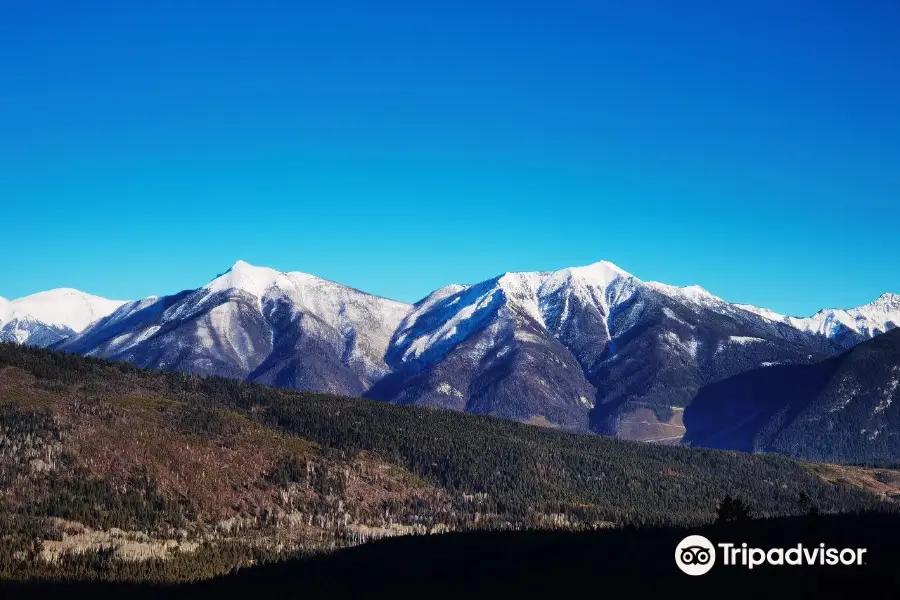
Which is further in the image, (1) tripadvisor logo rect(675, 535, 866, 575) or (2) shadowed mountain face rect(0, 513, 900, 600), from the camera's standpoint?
(1) tripadvisor logo rect(675, 535, 866, 575)

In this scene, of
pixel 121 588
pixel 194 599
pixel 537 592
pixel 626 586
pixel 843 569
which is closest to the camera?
pixel 843 569

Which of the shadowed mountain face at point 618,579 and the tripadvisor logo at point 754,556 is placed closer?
the shadowed mountain face at point 618,579

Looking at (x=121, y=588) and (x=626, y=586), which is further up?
(x=626, y=586)

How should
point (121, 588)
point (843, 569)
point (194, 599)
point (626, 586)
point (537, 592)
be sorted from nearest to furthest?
point (843, 569), point (626, 586), point (537, 592), point (194, 599), point (121, 588)

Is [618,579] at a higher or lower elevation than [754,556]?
lower

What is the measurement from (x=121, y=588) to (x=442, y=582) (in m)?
64.8

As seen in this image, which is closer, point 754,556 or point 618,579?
point 754,556

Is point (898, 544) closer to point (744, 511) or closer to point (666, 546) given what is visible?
point (744, 511)

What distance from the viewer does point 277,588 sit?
191500 millimetres

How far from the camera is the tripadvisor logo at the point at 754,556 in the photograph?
14450cm

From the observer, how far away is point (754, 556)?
15000 cm

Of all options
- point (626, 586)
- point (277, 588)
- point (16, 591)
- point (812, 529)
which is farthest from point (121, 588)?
point (812, 529)

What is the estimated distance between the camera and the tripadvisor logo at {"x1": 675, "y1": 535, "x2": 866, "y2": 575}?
14450cm

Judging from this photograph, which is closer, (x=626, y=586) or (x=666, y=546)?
(x=626, y=586)
